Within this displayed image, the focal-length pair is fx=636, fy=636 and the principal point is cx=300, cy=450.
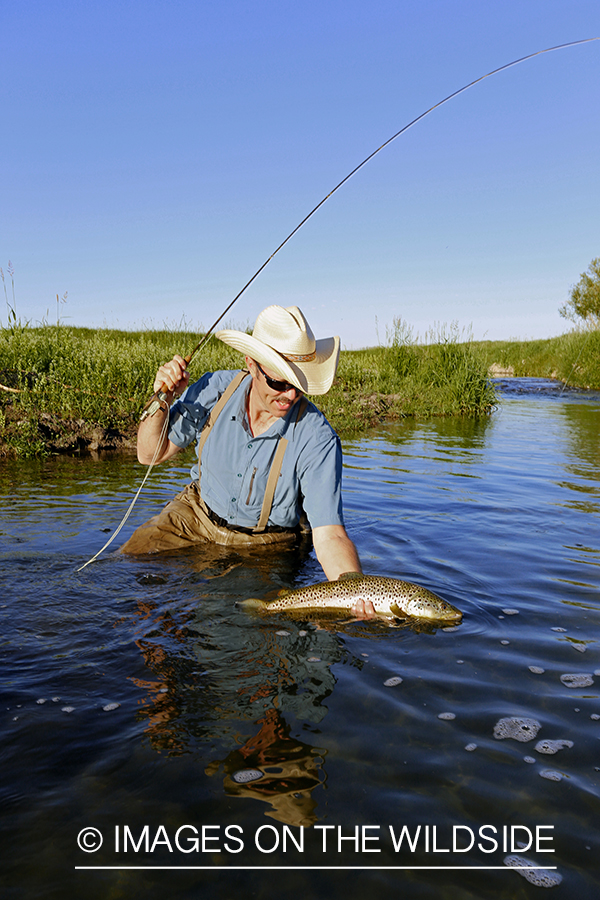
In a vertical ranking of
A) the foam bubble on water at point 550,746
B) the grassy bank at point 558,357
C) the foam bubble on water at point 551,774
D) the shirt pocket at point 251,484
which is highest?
the grassy bank at point 558,357

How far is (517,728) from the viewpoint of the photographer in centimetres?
306

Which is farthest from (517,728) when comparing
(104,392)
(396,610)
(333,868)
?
(104,392)

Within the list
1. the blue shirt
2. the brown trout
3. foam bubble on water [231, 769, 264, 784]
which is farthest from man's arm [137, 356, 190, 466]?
foam bubble on water [231, 769, 264, 784]

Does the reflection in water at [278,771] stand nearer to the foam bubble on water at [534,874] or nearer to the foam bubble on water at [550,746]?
the foam bubble on water at [534,874]

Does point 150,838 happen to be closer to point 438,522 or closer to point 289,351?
point 289,351

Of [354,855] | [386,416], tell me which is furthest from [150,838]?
[386,416]

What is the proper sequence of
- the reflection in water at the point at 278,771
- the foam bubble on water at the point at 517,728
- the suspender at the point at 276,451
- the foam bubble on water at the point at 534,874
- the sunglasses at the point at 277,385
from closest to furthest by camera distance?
the foam bubble on water at the point at 534,874 < the reflection in water at the point at 278,771 < the foam bubble on water at the point at 517,728 < the sunglasses at the point at 277,385 < the suspender at the point at 276,451

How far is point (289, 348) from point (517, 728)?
2.64 meters

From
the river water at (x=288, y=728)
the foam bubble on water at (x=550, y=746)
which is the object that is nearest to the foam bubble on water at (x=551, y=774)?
the river water at (x=288, y=728)

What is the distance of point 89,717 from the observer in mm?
3061

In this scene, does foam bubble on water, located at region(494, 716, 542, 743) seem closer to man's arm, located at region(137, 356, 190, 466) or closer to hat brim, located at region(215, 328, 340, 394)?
hat brim, located at region(215, 328, 340, 394)

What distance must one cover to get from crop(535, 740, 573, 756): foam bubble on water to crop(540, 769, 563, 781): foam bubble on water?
127 millimetres

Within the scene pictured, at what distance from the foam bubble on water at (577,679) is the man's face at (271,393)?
245 centimetres

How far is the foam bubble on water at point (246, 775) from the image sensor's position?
2617mm
